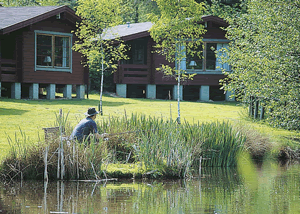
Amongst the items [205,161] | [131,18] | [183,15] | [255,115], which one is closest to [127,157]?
[205,161]

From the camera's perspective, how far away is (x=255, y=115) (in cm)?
2094

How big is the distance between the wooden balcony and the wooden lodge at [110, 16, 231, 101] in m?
6.10

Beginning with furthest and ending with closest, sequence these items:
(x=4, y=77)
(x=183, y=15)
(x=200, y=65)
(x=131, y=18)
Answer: (x=131, y=18) → (x=200, y=65) → (x=4, y=77) → (x=183, y=15)

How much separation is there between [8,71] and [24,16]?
271cm

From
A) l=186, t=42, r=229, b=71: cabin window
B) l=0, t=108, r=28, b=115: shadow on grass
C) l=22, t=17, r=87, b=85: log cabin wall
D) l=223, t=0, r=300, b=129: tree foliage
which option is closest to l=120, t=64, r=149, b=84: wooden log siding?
l=186, t=42, r=229, b=71: cabin window

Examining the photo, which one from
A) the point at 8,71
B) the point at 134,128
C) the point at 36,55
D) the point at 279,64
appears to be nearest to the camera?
the point at 134,128

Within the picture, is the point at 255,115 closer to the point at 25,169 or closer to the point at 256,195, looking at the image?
the point at 256,195

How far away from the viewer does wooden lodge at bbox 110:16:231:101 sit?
27641 millimetres

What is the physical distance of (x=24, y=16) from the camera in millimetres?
23359

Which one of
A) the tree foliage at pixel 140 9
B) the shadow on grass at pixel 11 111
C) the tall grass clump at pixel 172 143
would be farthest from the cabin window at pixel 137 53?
the tall grass clump at pixel 172 143

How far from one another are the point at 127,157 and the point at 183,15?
7.37 metres

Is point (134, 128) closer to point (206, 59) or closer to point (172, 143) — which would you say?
point (172, 143)

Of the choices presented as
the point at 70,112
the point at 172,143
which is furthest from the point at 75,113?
the point at 172,143

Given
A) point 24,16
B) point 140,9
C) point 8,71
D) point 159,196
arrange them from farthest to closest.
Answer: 1. point 140,9
2. point 24,16
3. point 8,71
4. point 159,196
